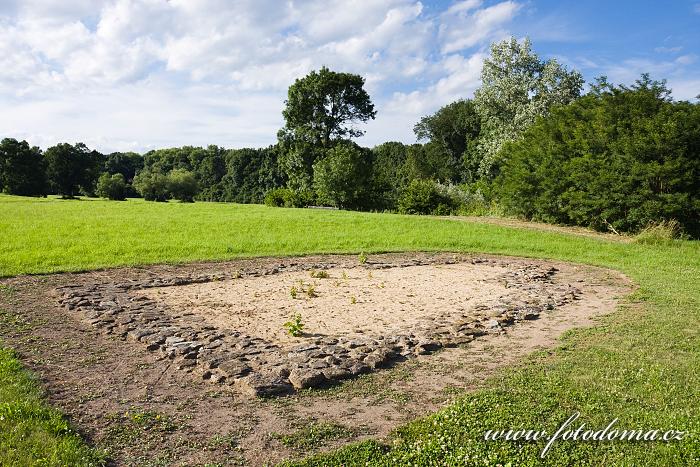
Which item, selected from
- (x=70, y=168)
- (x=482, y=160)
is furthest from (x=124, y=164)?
(x=482, y=160)

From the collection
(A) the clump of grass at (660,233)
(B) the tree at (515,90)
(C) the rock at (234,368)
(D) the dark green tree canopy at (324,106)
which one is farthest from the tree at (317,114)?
(C) the rock at (234,368)

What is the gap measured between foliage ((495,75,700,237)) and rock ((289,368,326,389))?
53.8 ft

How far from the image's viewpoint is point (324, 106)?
4066cm

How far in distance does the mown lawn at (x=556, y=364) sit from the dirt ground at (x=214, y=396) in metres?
0.29

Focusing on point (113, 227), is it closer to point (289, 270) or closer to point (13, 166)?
point (289, 270)

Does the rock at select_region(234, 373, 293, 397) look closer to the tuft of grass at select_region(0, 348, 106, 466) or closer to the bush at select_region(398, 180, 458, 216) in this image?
the tuft of grass at select_region(0, 348, 106, 466)

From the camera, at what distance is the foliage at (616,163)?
17719 millimetres

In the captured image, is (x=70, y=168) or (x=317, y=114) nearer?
(x=317, y=114)

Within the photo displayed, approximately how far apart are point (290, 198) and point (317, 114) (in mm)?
7343

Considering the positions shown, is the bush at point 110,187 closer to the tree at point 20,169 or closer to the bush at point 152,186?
the bush at point 152,186

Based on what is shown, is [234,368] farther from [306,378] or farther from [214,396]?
[306,378]

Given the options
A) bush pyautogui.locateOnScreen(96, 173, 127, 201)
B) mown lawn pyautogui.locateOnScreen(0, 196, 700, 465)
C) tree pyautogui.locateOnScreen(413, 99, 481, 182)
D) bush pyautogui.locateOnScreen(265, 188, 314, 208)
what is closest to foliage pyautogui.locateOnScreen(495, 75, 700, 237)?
mown lawn pyautogui.locateOnScreen(0, 196, 700, 465)

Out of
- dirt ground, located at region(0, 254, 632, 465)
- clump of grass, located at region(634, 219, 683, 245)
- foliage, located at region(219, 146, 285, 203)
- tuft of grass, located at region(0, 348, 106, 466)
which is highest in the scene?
foliage, located at region(219, 146, 285, 203)

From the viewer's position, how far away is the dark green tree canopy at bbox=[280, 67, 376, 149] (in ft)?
131
